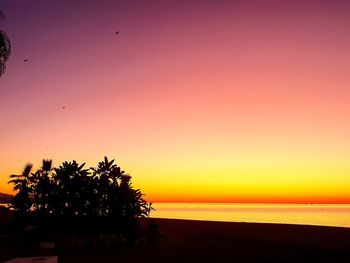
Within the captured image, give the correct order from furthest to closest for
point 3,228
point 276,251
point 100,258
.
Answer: point 3,228, point 276,251, point 100,258

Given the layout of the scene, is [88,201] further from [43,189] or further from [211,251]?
[211,251]

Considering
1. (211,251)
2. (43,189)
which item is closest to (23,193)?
(43,189)

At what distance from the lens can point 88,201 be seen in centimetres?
2869

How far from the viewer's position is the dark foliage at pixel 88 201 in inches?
1093

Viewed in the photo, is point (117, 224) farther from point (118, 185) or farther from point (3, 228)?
point (3, 228)

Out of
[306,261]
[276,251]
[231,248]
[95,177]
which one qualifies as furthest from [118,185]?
[306,261]

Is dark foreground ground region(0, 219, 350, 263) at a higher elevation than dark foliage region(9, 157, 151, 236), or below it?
below

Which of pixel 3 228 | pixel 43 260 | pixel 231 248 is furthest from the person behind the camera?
pixel 3 228

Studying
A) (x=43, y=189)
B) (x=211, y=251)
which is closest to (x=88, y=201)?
(x=43, y=189)

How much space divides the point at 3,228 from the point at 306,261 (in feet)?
88.5

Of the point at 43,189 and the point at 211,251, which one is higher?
the point at 43,189

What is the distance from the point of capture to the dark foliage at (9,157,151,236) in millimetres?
27750

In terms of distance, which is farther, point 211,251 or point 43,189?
point 43,189

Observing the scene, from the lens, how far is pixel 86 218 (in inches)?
1093
